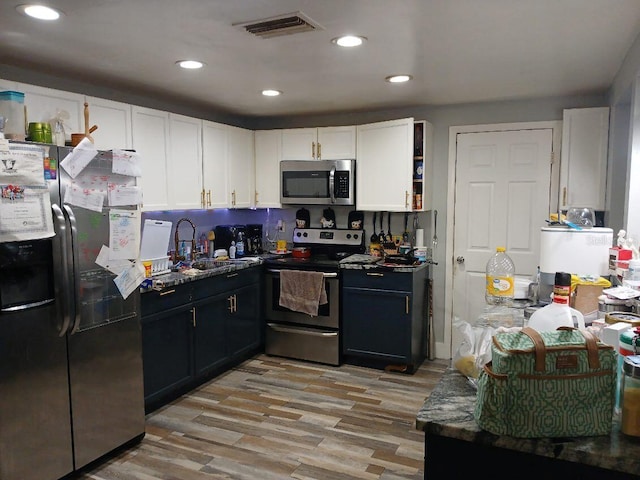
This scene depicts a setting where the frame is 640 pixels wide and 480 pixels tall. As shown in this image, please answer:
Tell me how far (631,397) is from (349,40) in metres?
1.99

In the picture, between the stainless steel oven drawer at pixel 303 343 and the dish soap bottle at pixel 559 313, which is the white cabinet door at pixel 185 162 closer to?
the stainless steel oven drawer at pixel 303 343

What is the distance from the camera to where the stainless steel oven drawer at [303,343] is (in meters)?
4.32

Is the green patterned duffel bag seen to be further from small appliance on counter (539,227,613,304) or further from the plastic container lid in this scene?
the plastic container lid

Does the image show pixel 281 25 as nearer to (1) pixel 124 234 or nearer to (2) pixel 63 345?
(1) pixel 124 234

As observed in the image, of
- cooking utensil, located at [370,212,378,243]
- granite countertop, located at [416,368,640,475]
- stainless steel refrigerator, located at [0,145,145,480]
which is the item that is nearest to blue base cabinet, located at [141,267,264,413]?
stainless steel refrigerator, located at [0,145,145,480]

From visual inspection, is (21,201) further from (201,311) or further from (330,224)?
(330,224)

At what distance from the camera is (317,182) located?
459 centimetres

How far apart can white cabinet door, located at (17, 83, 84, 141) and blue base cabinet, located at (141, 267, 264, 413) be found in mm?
1184

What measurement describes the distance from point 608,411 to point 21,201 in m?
2.45

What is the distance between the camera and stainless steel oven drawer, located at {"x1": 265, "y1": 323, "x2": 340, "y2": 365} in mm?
4316

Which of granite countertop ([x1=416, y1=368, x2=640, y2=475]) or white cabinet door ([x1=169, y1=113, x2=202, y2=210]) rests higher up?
white cabinet door ([x1=169, y1=113, x2=202, y2=210])

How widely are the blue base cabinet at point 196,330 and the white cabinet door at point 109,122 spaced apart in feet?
3.51

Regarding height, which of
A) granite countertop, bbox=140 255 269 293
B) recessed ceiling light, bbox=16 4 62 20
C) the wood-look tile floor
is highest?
recessed ceiling light, bbox=16 4 62 20

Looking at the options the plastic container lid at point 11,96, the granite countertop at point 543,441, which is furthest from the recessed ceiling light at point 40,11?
the granite countertop at point 543,441
